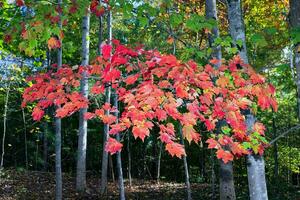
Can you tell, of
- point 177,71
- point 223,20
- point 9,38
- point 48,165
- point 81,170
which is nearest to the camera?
point 177,71

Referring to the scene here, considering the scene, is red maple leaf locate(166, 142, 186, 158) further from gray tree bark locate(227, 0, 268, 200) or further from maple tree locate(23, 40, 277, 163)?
gray tree bark locate(227, 0, 268, 200)

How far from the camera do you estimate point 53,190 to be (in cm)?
1337

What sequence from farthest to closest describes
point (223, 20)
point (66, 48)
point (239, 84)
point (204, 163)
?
point (204, 163) < point (223, 20) < point (66, 48) < point (239, 84)

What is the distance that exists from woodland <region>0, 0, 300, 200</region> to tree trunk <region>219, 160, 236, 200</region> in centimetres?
3

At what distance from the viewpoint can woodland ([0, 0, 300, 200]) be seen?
3314 millimetres

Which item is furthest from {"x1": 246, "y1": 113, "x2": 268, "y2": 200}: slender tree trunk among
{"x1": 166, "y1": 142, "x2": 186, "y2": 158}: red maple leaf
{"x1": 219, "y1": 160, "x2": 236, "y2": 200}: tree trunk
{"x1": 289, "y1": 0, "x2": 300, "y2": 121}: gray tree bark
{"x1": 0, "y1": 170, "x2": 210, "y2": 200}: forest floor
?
{"x1": 0, "y1": 170, "x2": 210, "y2": 200}: forest floor

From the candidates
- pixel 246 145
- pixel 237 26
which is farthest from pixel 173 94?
pixel 237 26

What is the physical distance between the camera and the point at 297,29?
3.34 meters

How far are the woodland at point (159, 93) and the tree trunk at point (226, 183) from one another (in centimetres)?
3

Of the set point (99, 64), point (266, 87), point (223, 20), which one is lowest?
point (266, 87)

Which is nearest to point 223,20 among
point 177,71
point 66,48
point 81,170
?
point 66,48

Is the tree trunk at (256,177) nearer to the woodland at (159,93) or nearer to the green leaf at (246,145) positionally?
the woodland at (159,93)

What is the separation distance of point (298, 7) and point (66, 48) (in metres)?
8.68

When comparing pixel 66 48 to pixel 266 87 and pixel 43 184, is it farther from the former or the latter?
pixel 266 87
